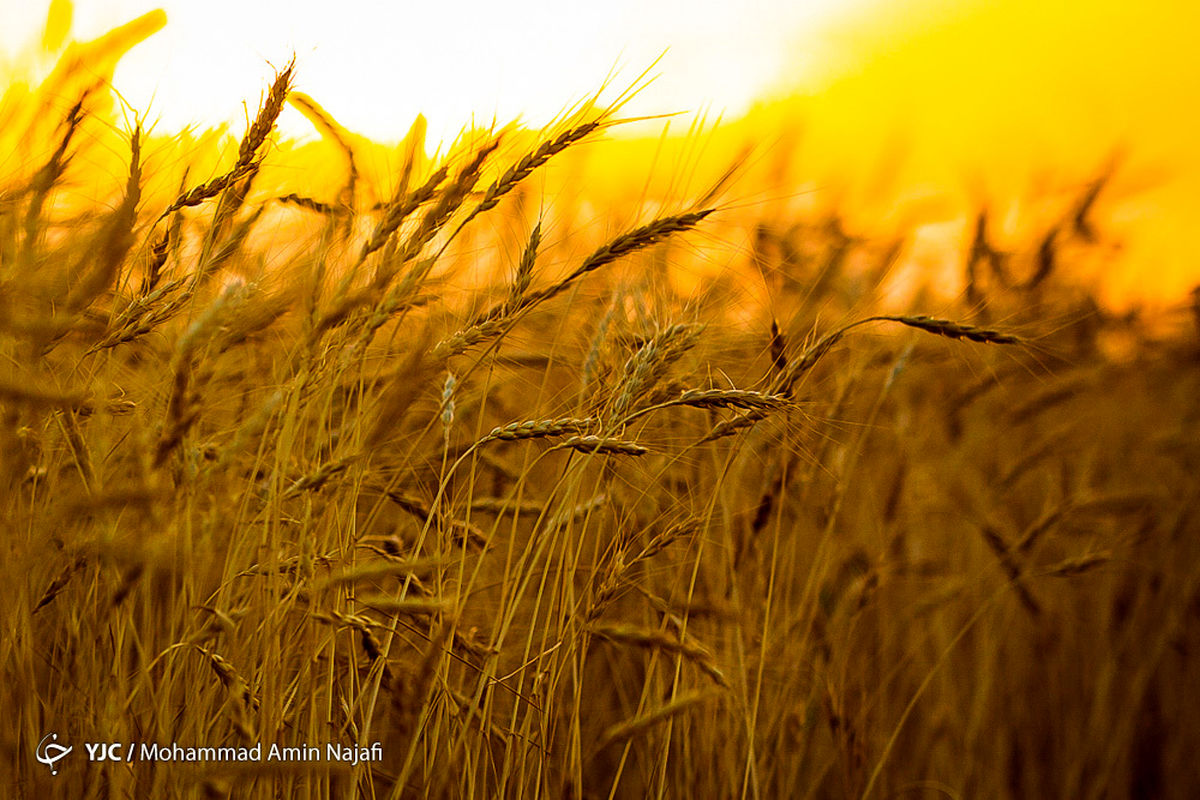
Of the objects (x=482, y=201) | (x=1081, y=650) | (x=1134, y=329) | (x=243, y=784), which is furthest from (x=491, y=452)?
(x=1134, y=329)

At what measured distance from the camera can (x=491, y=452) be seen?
1.71m

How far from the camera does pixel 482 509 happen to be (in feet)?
4.66

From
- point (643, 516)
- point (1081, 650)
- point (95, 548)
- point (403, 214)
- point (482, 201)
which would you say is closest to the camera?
point (95, 548)

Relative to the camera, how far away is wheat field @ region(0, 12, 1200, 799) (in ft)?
3.42

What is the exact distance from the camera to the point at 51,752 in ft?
3.59

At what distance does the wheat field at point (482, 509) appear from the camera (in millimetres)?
1043

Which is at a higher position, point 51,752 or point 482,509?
point 482,509

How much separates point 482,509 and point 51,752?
24.5 inches

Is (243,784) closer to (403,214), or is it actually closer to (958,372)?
(403,214)

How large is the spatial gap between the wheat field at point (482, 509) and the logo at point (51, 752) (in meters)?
0.02

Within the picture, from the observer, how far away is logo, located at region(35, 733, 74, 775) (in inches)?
42.6

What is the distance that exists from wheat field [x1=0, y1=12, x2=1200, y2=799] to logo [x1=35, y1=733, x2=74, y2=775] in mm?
18

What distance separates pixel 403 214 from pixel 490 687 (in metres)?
0.61

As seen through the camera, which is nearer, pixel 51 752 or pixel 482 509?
pixel 51 752
